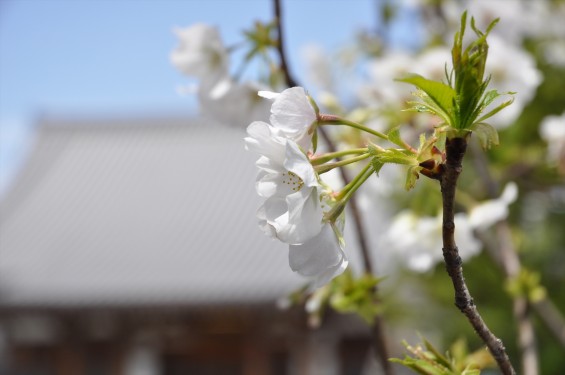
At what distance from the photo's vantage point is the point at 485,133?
0.37m

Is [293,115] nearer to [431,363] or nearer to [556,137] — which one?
[431,363]

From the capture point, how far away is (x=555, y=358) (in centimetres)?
628

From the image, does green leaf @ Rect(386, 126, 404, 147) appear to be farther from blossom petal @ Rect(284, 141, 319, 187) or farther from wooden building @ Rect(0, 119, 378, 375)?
wooden building @ Rect(0, 119, 378, 375)

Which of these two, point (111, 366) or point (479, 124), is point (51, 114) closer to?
point (111, 366)

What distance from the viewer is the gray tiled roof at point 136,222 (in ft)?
26.6

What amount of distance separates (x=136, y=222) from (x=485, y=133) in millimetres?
9478

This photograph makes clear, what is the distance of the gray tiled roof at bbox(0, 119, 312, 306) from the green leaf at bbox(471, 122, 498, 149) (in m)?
7.28

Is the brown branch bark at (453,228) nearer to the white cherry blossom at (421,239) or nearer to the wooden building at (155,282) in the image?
the white cherry blossom at (421,239)

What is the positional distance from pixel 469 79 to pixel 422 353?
0.18 m

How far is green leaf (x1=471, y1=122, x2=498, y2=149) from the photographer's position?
368 mm

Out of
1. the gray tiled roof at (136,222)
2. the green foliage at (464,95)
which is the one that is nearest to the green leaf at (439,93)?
the green foliage at (464,95)

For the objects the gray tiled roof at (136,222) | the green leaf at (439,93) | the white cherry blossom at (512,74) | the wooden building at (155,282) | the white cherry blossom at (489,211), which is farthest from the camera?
the gray tiled roof at (136,222)

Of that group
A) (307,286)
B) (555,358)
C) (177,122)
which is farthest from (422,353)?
(177,122)

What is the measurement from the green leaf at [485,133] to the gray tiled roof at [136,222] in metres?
7.28
